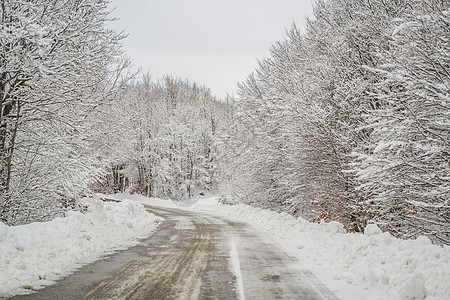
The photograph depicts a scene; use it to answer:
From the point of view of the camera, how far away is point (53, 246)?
8328mm

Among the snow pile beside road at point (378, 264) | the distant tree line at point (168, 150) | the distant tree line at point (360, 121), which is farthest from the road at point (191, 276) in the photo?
the distant tree line at point (168, 150)

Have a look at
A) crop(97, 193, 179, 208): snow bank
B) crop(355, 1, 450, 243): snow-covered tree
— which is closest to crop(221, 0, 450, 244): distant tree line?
crop(355, 1, 450, 243): snow-covered tree

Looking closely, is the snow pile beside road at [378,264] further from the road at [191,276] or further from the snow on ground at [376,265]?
the road at [191,276]

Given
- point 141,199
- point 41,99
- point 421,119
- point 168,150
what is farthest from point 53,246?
point 168,150

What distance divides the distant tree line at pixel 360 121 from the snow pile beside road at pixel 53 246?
23.6 ft

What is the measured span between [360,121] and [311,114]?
5.96ft

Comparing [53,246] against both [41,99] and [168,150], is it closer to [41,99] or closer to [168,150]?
[41,99]

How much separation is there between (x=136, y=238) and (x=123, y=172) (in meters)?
40.7

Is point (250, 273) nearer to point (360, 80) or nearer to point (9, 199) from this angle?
point (9, 199)

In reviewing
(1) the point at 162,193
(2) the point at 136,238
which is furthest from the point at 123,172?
(2) the point at 136,238

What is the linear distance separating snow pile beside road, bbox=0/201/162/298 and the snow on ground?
16.8 ft

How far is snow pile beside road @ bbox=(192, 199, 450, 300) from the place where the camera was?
5.24 metres

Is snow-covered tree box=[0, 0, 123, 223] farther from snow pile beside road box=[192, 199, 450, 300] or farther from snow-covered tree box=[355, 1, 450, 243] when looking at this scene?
snow-covered tree box=[355, 1, 450, 243]

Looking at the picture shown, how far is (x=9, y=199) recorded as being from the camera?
9.74 m
